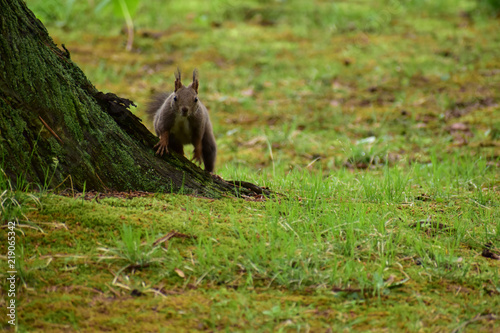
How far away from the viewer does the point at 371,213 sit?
2756 mm

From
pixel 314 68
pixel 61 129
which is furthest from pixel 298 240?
pixel 314 68

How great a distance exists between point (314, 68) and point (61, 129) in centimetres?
591

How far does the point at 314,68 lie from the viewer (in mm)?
8055

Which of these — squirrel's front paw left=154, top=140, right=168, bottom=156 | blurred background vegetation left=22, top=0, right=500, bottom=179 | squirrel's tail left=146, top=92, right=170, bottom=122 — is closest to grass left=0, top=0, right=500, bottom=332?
blurred background vegetation left=22, top=0, right=500, bottom=179

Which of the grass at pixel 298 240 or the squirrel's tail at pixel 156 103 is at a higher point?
the squirrel's tail at pixel 156 103

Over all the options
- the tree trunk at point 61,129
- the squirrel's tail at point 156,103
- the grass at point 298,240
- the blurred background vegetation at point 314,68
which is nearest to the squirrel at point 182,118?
the squirrel's tail at point 156,103

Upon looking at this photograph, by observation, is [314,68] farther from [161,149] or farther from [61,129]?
[61,129]

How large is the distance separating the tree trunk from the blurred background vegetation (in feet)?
5.71

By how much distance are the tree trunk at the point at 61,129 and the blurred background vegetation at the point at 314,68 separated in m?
1.74

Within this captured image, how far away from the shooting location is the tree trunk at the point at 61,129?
2.49 metres

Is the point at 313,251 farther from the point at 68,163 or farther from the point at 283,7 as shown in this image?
→ the point at 283,7

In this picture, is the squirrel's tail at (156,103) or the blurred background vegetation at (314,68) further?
the blurred background vegetation at (314,68)

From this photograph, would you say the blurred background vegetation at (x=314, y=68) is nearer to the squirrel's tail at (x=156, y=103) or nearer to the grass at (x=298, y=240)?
the grass at (x=298, y=240)

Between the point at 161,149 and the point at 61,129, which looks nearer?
the point at 61,129
